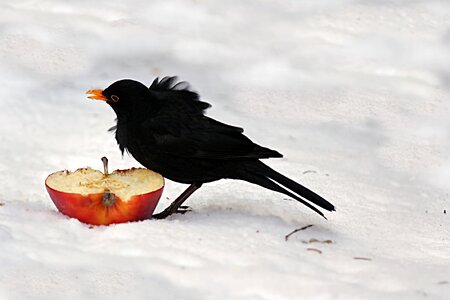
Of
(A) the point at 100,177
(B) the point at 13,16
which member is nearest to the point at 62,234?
(A) the point at 100,177

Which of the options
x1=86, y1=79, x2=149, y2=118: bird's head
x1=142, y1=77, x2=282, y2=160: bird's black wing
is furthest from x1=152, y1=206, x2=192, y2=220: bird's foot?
x1=86, y1=79, x2=149, y2=118: bird's head

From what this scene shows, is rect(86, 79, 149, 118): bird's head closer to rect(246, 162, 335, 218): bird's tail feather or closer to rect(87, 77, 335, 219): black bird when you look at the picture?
rect(87, 77, 335, 219): black bird

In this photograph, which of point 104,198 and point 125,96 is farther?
point 125,96

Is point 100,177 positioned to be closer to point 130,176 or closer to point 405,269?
point 130,176

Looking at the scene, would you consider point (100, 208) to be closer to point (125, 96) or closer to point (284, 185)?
point (125, 96)

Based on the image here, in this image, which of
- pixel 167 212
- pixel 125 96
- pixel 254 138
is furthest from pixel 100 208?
pixel 254 138

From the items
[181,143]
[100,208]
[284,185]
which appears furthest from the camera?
[284,185]
